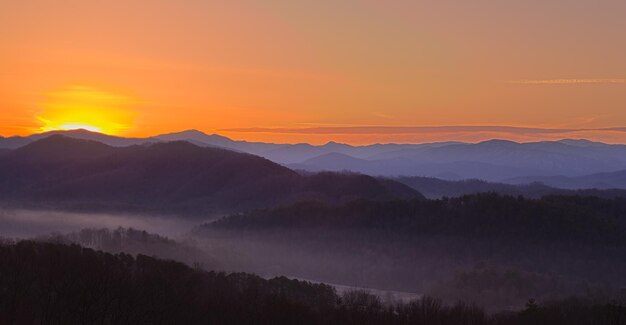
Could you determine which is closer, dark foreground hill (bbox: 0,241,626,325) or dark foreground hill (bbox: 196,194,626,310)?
dark foreground hill (bbox: 0,241,626,325)

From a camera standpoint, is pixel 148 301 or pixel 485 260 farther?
pixel 485 260

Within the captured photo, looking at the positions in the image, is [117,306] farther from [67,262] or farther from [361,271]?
[361,271]

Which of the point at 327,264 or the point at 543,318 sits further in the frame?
the point at 327,264

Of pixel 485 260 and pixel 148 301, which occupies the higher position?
pixel 148 301

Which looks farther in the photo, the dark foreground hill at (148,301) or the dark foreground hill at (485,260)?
the dark foreground hill at (485,260)

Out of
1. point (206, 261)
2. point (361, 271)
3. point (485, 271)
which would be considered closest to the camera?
point (485, 271)

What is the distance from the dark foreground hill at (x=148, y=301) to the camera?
4466 cm

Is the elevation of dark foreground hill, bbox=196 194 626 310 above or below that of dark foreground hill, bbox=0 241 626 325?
below

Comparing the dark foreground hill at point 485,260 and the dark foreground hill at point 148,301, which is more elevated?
the dark foreground hill at point 148,301

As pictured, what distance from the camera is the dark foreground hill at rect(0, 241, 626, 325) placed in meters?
44.7

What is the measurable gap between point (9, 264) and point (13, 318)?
27.2m

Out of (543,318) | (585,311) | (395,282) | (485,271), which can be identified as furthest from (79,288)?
(395,282)

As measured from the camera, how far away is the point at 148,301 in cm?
5356

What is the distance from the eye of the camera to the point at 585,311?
87.8m
